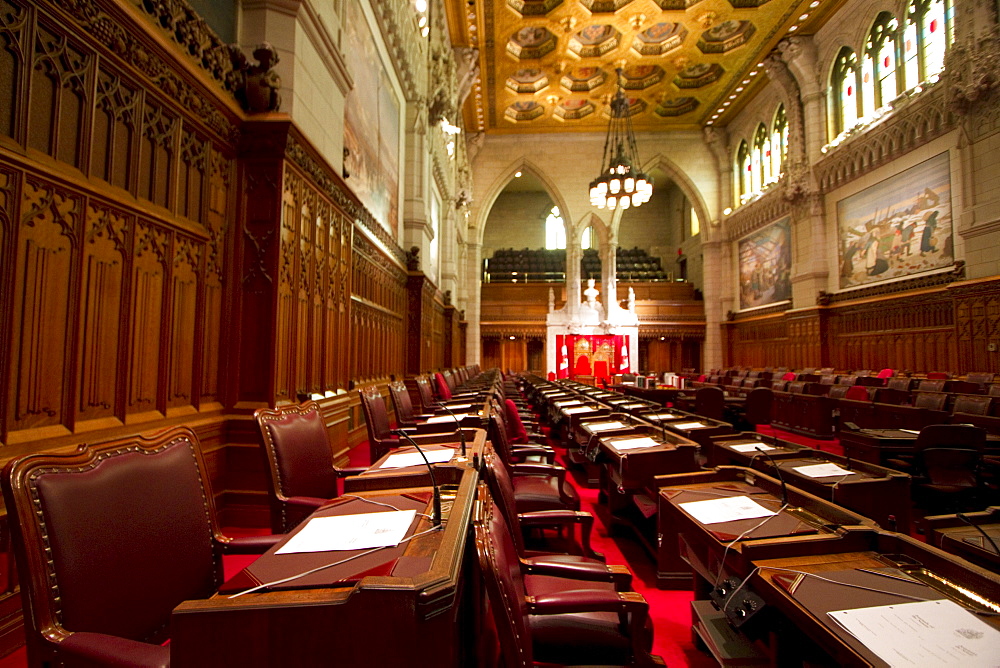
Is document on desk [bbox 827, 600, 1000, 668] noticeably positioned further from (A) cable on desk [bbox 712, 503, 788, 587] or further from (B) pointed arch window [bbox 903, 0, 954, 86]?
(B) pointed arch window [bbox 903, 0, 954, 86]

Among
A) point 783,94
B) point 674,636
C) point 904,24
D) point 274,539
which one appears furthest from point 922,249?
point 274,539

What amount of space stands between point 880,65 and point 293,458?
15899mm

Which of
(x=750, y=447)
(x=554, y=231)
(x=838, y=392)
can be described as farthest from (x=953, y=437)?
(x=554, y=231)

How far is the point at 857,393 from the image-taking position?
7688 mm

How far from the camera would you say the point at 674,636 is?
7.91 ft

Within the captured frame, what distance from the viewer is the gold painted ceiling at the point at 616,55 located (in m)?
13.7

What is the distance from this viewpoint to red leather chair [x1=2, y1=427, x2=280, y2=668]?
3.64 ft

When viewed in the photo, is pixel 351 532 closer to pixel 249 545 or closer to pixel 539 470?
pixel 249 545

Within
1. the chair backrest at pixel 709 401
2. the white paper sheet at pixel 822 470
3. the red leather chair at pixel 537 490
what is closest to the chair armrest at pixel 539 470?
the red leather chair at pixel 537 490

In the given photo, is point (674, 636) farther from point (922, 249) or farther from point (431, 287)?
point (922, 249)

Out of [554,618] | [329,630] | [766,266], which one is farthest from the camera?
[766,266]

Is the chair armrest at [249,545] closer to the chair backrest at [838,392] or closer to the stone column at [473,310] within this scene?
the chair backrest at [838,392]

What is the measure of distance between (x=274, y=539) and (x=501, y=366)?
64.9 ft

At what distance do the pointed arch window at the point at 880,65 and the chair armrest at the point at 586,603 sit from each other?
1477cm
